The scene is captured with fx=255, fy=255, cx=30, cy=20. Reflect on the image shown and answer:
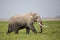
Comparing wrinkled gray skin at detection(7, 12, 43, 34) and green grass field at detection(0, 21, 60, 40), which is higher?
wrinkled gray skin at detection(7, 12, 43, 34)

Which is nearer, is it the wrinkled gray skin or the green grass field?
the green grass field

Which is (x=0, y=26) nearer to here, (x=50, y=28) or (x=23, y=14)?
(x=23, y=14)

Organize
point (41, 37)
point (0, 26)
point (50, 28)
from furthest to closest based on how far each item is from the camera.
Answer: point (0, 26) < point (50, 28) < point (41, 37)

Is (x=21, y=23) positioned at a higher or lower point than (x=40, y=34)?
higher

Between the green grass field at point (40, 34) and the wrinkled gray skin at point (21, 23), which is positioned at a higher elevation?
the wrinkled gray skin at point (21, 23)

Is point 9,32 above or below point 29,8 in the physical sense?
below

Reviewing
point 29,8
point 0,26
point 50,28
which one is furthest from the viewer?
point 0,26

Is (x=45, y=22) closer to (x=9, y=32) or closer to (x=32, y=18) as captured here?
(x=32, y=18)

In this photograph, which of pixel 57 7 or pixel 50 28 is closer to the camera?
pixel 57 7

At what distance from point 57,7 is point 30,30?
1.94ft

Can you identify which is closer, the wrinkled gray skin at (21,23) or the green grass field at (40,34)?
the green grass field at (40,34)

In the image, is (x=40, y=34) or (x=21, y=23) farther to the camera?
(x=21, y=23)

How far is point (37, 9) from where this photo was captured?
3.28 meters

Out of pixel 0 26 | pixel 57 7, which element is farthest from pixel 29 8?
pixel 0 26
